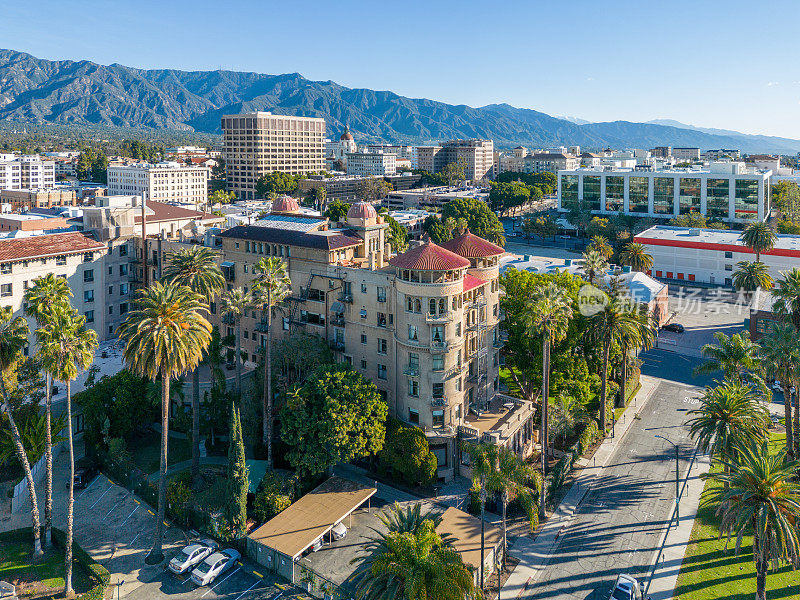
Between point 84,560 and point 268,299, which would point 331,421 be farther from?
point 84,560

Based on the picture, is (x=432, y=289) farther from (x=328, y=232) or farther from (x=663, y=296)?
(x=663, y=296)

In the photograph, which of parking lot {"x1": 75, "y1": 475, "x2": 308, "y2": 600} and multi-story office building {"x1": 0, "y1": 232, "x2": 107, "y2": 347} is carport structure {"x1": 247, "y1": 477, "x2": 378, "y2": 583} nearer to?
parking lot {"x1": 75, "y1": 475, "x2": 308, "y2": 600}

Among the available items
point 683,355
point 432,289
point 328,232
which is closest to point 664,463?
point 432,289

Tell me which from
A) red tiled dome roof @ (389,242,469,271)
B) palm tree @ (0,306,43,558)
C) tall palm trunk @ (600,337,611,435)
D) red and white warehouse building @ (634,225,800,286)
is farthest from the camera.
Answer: red and white warehouse building @ (634,225,800,286)

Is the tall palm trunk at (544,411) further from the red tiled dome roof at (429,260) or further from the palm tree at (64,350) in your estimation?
the palm tree at (64,350)

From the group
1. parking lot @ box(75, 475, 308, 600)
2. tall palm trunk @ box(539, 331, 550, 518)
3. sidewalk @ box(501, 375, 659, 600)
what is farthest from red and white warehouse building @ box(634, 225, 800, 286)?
parking lot @ box(75, 475, 308, 600)

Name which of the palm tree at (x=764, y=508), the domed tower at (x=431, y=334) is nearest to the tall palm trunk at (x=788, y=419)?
the palm tree at (x=764, y=508)
